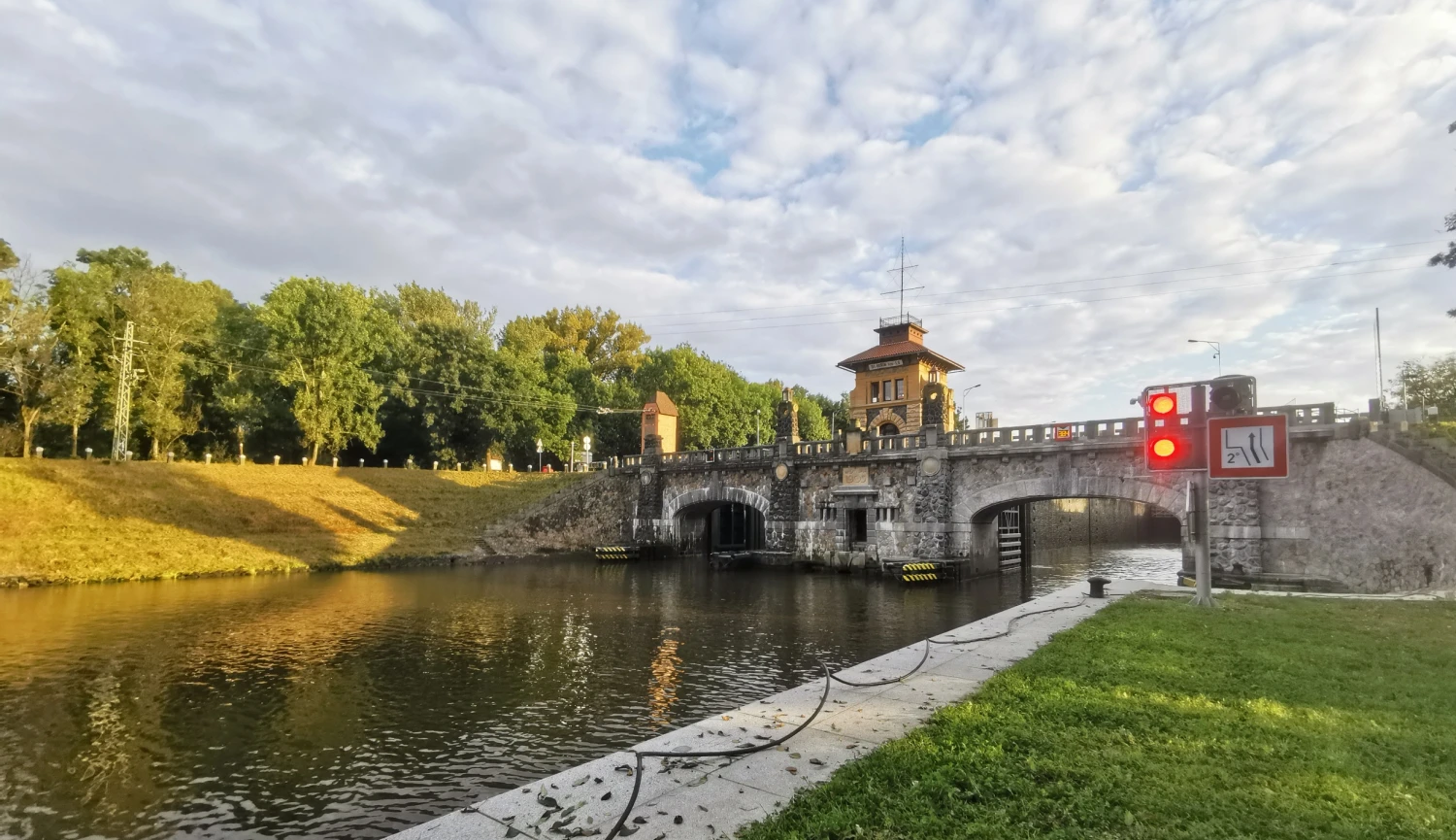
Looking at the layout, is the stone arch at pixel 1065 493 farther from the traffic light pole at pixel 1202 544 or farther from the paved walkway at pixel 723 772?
the paved walkway at pixel 723 772

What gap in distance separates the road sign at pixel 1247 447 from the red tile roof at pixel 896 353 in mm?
37212

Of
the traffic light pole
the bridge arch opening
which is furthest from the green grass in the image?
the bridge arch opening

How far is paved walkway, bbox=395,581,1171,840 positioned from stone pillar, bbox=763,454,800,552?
2696cm

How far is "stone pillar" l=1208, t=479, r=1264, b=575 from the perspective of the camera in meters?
24.9

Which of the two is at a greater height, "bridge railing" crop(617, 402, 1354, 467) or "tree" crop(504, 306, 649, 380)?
"tree" crop(504, 306, 649, 380)

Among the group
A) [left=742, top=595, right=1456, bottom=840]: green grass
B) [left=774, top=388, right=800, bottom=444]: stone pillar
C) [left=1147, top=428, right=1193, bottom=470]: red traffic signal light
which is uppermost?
[left=774, top=388, right=800, bottom=444]: stone pillar

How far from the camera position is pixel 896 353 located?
52500 millimetres

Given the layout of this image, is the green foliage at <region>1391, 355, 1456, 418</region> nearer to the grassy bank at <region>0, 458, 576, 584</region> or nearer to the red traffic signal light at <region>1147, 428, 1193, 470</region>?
the red traffic signal light at <region>1147, 428, 1193, 470</region>

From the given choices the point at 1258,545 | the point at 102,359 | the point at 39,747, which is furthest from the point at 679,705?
the point at 102,359

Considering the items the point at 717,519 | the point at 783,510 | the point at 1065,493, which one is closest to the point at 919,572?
the point at 1065,493

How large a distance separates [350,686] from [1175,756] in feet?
43.4

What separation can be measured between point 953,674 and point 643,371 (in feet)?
201

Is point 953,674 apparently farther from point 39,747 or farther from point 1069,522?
point 1069,522

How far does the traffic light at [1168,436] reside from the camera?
14.3m
